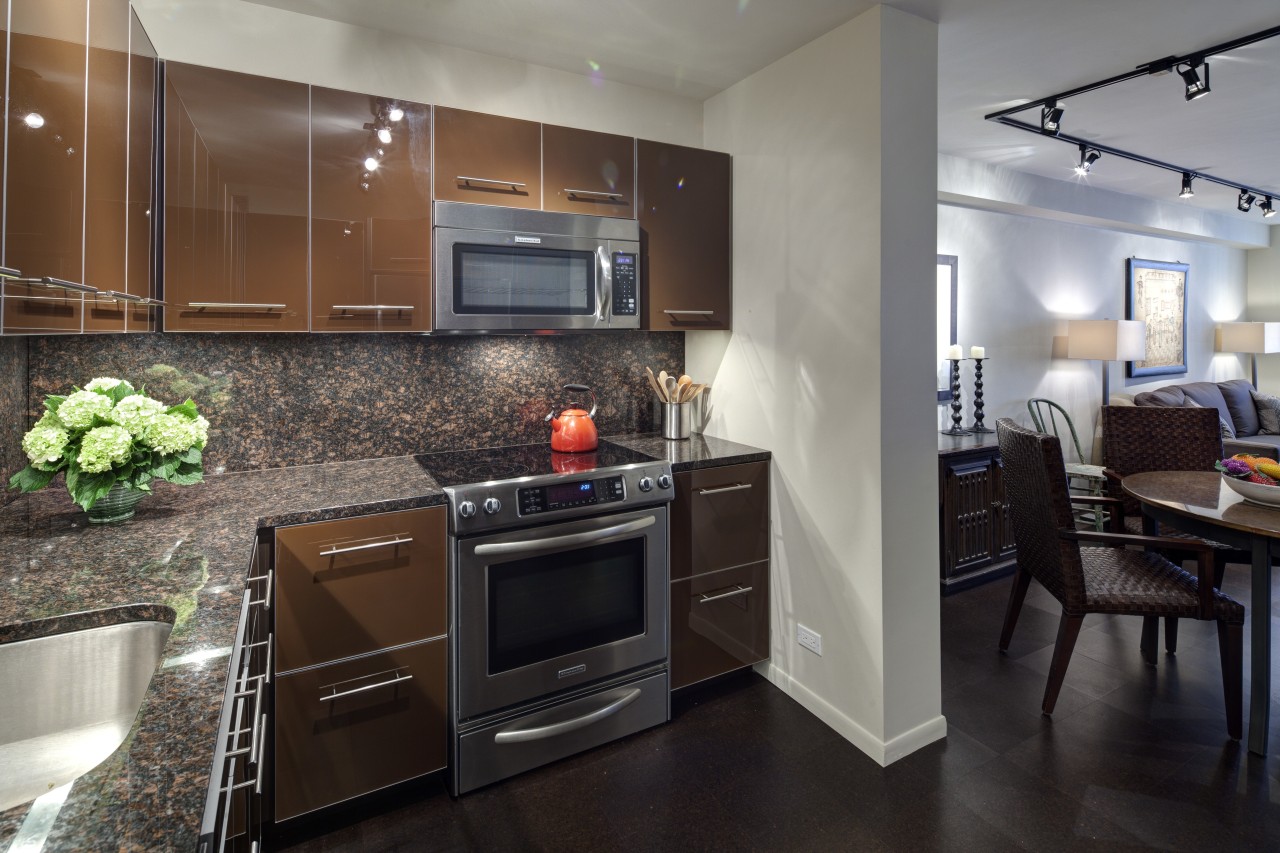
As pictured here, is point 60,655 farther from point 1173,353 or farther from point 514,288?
point 1173,353

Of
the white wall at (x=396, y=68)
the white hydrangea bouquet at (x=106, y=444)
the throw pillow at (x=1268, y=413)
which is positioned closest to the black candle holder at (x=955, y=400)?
the white wall at (x=396, y=68)

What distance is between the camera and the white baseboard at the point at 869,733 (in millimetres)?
2262

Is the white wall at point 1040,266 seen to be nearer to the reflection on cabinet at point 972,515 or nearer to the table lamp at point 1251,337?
the reflection on cabinet at point 972,515

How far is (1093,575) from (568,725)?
2.07m

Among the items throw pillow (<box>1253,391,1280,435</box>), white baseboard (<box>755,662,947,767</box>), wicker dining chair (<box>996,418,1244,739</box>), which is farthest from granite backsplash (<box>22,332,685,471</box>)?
throw pillow (<box>1253,391,1280,435</box>)

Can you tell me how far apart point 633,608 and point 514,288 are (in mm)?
1222

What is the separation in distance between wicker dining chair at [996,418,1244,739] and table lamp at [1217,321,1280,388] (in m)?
5.36

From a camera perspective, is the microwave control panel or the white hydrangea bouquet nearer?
the white hydrangea bouquet

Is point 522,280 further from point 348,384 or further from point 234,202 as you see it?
point 234,202

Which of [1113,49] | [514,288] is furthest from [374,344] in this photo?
[1113,49]

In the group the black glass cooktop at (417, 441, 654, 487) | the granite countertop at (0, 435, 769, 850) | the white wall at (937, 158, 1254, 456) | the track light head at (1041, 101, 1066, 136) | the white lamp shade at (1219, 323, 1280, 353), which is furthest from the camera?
the white lamp shade at (1219, 323, 1280, 353)

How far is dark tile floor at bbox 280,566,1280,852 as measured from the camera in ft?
6.25

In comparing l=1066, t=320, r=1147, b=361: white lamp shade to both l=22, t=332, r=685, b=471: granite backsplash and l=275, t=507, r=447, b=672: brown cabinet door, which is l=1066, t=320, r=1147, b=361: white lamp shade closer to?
l=22, t=332, r=685, b=471: granite backsplash

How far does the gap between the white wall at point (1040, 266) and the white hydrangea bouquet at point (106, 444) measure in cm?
395
